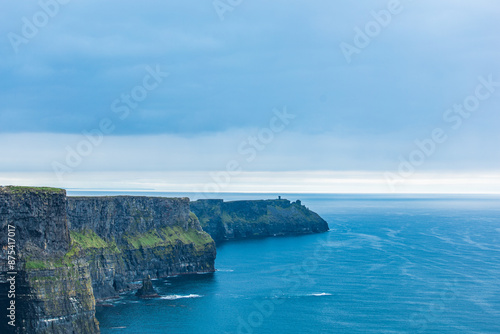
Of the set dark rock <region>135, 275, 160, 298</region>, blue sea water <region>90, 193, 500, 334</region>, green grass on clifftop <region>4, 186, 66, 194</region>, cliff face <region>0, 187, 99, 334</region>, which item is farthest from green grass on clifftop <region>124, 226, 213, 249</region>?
green grass on clifftop <region>4, 186, 66, 194</region>

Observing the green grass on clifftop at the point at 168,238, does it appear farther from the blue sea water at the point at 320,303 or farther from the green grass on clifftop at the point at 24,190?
the green grass on clifftop at the point at 24,190

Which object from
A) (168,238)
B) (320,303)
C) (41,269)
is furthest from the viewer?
(168,238)

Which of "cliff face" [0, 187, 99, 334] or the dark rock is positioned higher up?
"cliff face" [0, 187, 99, 334]

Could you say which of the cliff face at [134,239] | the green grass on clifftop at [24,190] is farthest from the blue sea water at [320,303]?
the green grass on clifftop at [24,190]

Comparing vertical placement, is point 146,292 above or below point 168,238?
below

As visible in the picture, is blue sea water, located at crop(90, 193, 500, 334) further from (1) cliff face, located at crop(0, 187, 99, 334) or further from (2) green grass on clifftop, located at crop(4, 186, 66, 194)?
(2) green grass on clifftop, located at crop(4, 186, 66, 194)

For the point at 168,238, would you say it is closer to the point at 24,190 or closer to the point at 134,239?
the point at 134,239

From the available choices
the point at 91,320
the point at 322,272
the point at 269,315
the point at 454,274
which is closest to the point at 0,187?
the point at 91,320

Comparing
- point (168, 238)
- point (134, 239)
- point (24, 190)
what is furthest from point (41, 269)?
point (168, 238)
